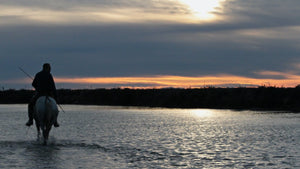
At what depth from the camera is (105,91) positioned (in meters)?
69.5

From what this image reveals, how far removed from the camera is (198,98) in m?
55.2

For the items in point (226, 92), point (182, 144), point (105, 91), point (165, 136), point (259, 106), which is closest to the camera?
point (182, 144)

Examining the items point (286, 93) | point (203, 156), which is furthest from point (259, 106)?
point (203, 156)

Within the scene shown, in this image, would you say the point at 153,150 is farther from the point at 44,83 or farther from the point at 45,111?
the point at 44,83

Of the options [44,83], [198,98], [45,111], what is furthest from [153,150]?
[198,98]

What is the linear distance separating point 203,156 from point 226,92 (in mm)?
42108

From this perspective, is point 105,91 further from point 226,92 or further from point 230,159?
point 230,159

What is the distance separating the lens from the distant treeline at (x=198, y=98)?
1928 inches

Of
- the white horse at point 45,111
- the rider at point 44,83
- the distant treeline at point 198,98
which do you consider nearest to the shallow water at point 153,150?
the white horse at point 45,111

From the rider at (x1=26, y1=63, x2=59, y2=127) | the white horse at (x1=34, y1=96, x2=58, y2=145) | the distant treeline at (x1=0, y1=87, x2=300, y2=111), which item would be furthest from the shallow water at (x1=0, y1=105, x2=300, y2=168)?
the distant treeline at (x1=0, y1=87, x2=300, y2=111)

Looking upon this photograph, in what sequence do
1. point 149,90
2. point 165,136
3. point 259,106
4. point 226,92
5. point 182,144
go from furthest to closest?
1. point 149,90
2. point 226,92
3. point 259,106
4. point 165,136
5. point 182,144

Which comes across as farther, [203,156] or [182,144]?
[182,144]

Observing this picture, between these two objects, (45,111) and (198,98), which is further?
(198,98)

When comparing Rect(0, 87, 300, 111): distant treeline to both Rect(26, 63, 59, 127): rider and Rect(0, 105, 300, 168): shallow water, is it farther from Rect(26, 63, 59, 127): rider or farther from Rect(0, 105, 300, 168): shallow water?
Rect(26, 63, 59, 127): rider
